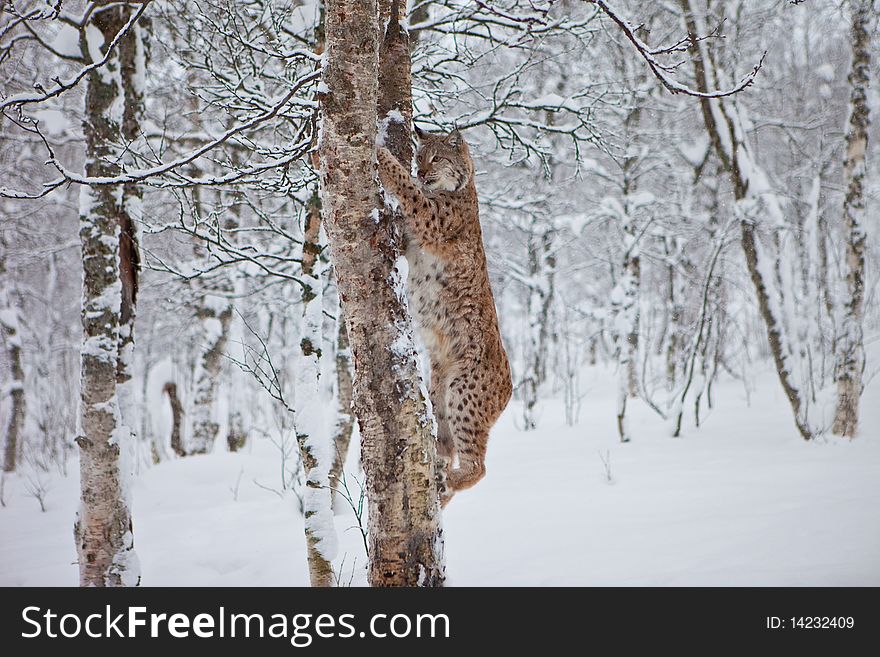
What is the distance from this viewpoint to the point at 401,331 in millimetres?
2549

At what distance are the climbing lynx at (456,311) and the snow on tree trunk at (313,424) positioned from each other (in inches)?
34.0

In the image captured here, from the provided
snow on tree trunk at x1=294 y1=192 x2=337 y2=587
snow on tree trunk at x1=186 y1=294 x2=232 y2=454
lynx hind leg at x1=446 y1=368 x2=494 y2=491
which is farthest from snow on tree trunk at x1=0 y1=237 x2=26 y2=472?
lynx hind leg at x1=446 y1=368 x2=494 y2=491

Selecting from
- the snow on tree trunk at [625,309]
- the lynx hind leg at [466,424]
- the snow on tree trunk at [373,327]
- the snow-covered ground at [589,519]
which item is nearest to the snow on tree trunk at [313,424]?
the snow-covered ground at [589,519]

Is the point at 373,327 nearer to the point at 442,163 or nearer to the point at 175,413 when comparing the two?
the point at 442,163

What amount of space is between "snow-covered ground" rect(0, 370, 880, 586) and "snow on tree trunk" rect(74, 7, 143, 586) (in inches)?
45.6

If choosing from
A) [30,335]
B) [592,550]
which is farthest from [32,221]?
[592,550]

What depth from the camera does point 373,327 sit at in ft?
8.25

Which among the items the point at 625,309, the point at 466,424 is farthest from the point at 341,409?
the point at 625,309

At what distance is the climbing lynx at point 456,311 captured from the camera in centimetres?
388

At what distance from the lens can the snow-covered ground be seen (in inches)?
154

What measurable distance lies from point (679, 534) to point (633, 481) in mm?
2314

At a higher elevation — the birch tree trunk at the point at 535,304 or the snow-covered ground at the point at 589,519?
the birch tree trunk at the point at 535,304

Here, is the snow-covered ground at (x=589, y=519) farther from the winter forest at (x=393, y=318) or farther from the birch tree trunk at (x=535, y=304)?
the birch tree trunk at (x=535, y=304)

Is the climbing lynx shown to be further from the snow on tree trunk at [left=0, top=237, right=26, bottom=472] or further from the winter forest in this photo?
the snow on tree trunk at [left=0, top=237, right=26, bottom=472]
